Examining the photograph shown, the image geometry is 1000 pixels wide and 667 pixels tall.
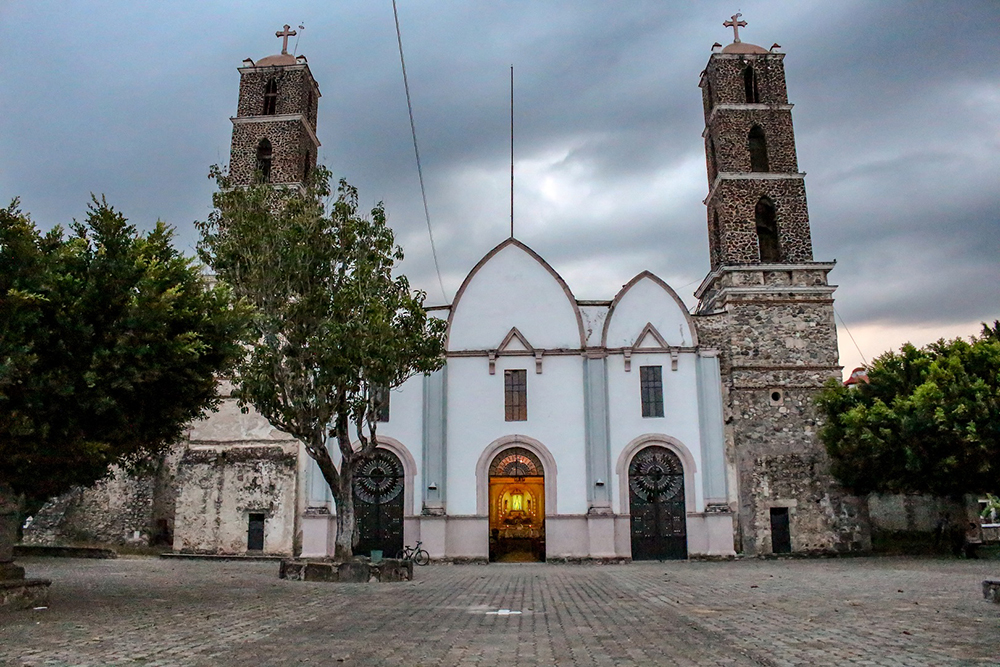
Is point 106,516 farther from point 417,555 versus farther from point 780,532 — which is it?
point 780,532

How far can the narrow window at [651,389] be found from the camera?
89.8 feet

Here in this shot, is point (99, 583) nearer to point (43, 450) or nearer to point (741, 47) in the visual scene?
point (43, 450)

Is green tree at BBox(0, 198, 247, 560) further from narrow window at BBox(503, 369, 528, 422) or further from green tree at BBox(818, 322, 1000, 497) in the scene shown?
green tree at BBox(818, 322, 1000, 497)

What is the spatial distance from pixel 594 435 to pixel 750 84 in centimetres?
1692

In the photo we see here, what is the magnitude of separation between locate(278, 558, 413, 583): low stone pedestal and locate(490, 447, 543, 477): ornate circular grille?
8368mm

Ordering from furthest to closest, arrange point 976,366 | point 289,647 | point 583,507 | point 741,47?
point 741,47 < point 583,507 < point 976,366 < point 289,647

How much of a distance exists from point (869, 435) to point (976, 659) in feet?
57.7

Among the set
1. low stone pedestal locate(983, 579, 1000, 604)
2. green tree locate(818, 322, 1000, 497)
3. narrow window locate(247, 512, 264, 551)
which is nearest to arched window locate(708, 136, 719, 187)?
green tree locate(818, 322, 1000, 497)

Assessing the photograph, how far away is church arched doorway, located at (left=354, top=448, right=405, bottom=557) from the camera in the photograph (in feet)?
87.1

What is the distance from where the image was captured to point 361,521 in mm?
26719

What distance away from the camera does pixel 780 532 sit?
26906mm

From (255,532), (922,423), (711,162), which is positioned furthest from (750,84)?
(255,532)

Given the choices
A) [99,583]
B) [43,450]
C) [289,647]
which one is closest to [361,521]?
[99,583]

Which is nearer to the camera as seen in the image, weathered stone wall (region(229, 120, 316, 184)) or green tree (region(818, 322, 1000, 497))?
green tree (region(818, 322, 1000, 497))
